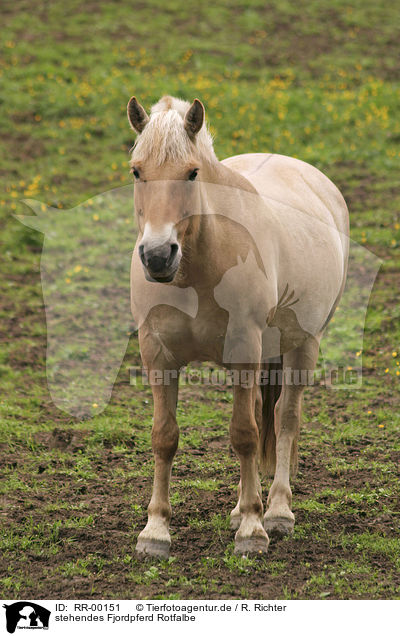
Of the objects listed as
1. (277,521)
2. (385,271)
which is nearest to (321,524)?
(277,521)

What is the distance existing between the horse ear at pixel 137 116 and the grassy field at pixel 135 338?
247cm

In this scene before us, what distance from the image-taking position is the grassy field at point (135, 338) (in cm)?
465

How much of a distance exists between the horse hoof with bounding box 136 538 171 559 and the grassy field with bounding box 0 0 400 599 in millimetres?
86

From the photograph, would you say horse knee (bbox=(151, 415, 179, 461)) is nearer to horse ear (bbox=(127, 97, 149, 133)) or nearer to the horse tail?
the horse tail

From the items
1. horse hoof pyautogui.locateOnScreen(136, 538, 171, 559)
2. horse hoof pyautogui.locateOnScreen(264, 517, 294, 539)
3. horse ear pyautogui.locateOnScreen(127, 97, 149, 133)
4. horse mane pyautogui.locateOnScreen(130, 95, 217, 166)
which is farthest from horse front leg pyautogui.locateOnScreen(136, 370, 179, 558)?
horse ear pyautogui.locateOnScreen(127, 97, 149, 133)

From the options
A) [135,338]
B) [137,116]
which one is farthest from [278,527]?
[135,338]

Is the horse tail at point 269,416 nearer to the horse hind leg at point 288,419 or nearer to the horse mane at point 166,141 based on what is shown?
the horse hind leg at point 288,419

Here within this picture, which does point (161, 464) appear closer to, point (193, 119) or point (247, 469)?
point (247, 469)

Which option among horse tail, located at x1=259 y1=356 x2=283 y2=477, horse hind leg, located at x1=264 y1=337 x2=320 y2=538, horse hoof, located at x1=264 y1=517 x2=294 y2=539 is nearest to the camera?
horse hoof, located at x1=264 y1=517 x2=294 y2=539

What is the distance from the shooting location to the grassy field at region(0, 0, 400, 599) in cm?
465

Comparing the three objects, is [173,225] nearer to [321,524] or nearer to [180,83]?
[321,524]

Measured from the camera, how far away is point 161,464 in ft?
15.4

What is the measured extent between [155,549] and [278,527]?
0.89 metres

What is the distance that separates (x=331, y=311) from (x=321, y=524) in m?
1.73
